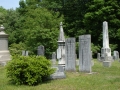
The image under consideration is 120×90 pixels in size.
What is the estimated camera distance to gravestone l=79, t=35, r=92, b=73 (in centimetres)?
1248

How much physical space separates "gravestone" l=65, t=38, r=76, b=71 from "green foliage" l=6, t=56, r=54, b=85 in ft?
11.2

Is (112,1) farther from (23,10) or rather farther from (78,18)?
(23,10)

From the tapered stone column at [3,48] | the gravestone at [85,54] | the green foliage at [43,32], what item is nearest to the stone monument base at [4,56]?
the tapered stone column at [3,48]

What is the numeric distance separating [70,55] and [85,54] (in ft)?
3.81

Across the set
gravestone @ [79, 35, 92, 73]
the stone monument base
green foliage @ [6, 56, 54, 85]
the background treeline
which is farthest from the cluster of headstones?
the background treeline

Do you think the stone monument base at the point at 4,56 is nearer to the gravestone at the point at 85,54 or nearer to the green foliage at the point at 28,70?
the gravestone at the point at 85,54

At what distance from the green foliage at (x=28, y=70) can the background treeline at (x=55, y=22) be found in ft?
55.4

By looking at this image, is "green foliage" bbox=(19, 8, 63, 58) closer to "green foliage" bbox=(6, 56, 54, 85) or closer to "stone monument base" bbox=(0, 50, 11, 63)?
"stone monument base" bbox=(0, 50, 11, 63)

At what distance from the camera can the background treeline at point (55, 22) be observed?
29.8m

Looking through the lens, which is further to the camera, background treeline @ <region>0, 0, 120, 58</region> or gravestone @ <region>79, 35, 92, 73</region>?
background treeline @ <region>0, 0, 120, 58</region>

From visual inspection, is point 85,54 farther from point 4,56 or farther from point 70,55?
point 4,56

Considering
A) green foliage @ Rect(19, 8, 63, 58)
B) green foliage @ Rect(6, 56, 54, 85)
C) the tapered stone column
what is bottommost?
green foliage @ Rect(6, 56, 54, 85)

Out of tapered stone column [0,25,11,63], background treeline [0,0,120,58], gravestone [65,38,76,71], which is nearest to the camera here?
gravestone [65,38,76,71]

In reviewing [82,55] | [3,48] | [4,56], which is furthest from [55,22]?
[82,55]
